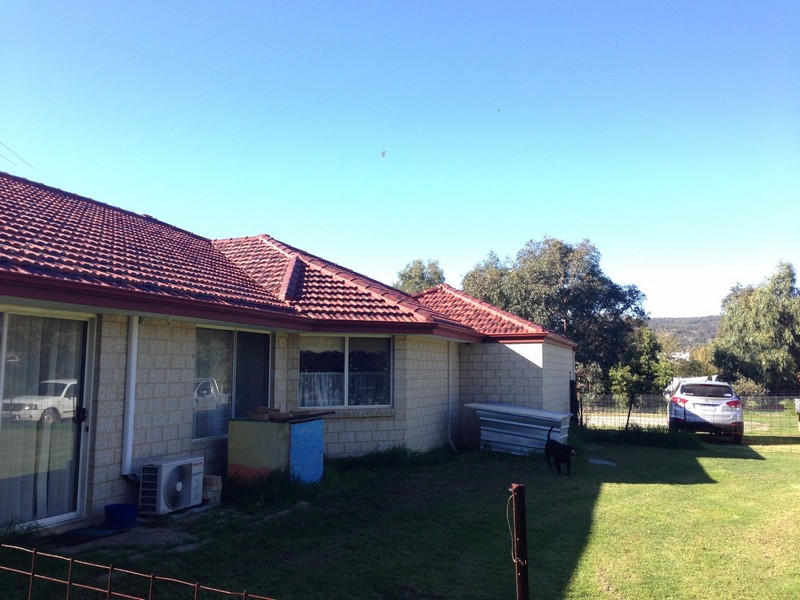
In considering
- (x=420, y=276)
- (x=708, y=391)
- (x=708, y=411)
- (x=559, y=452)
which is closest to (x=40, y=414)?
(x=559, y=452)

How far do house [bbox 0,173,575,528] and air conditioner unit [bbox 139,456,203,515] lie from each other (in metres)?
0.33

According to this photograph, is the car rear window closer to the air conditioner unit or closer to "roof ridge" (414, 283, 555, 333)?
"roof ridge" (414, 283, 555, 333)

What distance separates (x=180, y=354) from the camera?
8.19 metres

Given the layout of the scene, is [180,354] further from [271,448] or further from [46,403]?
[46,403]

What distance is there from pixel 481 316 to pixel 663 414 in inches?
298

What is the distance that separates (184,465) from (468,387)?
845 centimetres

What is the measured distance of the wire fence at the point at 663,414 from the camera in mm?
17953

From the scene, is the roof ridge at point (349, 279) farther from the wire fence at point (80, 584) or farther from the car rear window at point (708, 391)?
the car rear window at point (708, 391)

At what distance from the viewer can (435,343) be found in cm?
1309

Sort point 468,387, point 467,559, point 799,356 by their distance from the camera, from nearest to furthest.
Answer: point 467,559
point 468,387
point 799,356

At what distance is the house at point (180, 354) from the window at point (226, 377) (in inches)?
1.0

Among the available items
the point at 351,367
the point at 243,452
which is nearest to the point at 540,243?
the point at 351,367

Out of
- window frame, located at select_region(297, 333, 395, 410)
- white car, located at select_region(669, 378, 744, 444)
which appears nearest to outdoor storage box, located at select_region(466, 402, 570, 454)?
window frame, located at select_region(297, 333, 395, 410)

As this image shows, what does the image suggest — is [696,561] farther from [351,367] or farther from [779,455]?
[779,455]
